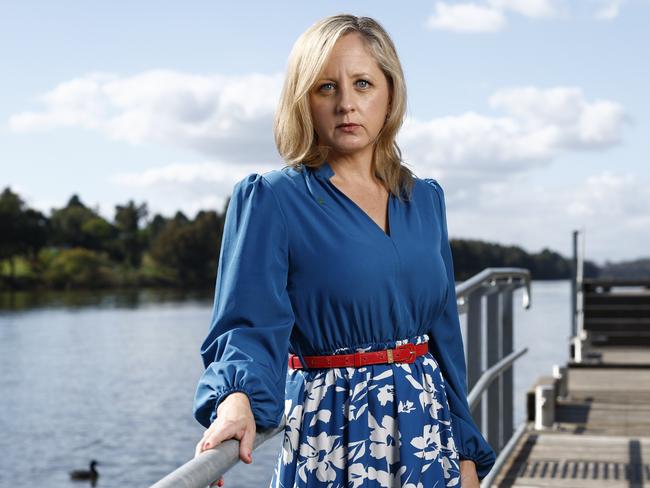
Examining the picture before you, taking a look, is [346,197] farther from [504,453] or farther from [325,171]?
[504,453]

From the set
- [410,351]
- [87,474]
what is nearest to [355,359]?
[410,351]

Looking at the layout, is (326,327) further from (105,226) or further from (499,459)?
(105,226)

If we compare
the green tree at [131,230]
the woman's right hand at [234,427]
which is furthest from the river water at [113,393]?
the green tree at [131,230]

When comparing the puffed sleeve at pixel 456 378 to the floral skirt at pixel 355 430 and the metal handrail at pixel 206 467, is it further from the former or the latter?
the metal handrail at pixel 206 467

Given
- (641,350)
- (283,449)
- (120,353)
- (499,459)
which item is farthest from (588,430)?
(120,353)

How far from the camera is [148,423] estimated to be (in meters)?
37.9

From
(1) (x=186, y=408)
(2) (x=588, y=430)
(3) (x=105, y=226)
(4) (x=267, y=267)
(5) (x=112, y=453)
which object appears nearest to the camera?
(4) (x=267, y=267)

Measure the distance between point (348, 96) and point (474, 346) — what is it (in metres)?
2.25

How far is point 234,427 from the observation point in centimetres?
153

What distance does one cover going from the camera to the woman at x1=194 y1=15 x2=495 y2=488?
1.71 m

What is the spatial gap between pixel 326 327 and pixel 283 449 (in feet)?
0.71

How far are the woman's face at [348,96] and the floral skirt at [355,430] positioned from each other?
1.17 ft

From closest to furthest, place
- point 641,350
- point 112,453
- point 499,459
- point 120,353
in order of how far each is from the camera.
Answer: point 499,459 → point 641,350 → point 112,453 → point 120,353

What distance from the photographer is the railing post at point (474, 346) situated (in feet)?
12.6
